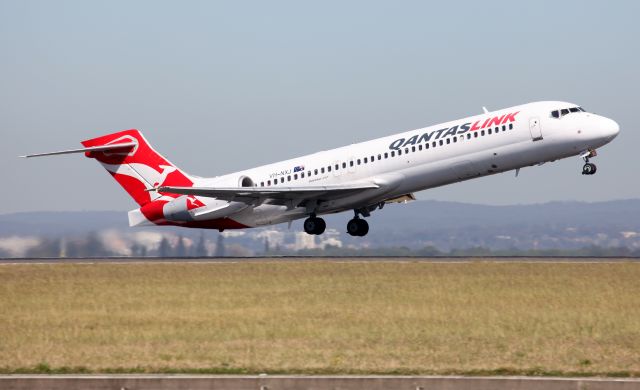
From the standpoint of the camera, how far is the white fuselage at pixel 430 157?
38.9m

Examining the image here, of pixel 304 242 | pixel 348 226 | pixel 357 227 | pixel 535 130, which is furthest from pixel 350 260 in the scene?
pixel 304 242

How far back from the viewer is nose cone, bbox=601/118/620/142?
38.5m

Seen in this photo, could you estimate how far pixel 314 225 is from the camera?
4541 cm

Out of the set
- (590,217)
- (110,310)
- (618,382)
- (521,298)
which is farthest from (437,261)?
(590,217)

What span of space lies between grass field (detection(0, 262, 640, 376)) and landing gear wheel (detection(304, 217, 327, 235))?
8.55 meters

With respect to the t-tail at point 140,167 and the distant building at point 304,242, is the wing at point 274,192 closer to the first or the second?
the t-tail at point 140,167

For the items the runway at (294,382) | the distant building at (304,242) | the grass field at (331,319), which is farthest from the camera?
the distant building at (304,242)

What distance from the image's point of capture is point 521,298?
27125 millimetres

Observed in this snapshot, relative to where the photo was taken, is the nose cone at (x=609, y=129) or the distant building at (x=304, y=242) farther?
the distant building at (x=304, y=242)

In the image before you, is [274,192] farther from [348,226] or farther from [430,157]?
[430,157]

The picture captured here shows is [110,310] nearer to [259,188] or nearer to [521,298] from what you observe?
[521,298]

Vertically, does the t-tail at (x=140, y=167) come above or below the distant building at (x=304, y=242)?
above

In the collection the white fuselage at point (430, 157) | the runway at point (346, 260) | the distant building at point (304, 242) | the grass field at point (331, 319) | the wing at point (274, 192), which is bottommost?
the grass field at point (331, 319)

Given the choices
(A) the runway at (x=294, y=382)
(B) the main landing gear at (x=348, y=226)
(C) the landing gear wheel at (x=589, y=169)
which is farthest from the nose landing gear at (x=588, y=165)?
(A) the runway at (x=294, y=382)
